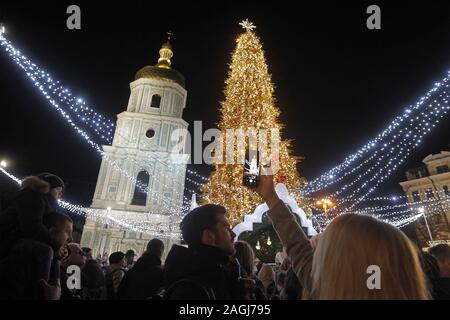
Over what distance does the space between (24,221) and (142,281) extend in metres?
1.82

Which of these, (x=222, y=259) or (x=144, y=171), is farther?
(x=144, y=171)

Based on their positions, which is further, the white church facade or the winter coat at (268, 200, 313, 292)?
the white church facade

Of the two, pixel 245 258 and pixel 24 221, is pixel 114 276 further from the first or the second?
pixel 24 221

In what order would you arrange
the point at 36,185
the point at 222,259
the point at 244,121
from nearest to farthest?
the point at 222,259, the point at 36,185, the point at 244,121

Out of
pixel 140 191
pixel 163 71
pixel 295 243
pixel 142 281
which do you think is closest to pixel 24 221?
pixel 142 281

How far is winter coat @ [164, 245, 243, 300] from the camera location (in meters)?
1.74

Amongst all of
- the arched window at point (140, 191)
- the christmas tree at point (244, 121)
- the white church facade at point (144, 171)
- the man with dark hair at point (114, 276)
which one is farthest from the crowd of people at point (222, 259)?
the arched window at point (140, 191)

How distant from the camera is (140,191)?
97.2 feet

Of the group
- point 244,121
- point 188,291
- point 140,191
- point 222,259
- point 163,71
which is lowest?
point 188,291

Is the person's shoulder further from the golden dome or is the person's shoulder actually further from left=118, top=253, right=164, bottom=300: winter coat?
the golden dome

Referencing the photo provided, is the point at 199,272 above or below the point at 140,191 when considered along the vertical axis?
below

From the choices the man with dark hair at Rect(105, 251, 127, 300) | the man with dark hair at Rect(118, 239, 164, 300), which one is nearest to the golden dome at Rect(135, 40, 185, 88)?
the man with dark hair at Rect(105, 251, 127, 300)

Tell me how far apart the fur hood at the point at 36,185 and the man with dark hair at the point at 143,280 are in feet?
5.55

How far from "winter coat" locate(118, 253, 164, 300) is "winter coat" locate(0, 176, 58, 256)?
1.39 m
